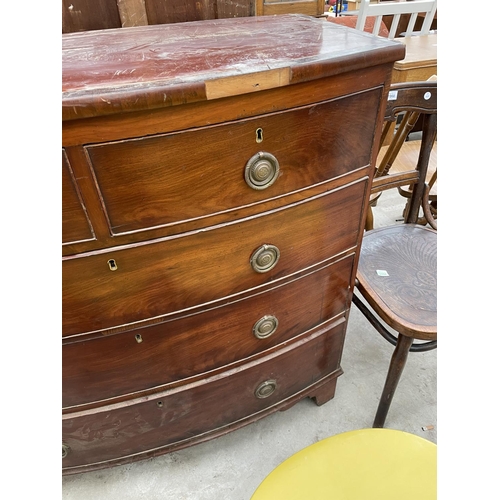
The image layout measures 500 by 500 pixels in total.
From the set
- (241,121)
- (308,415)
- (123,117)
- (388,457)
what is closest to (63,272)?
(123,117)

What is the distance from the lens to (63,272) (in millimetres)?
650

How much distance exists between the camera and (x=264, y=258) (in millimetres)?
800

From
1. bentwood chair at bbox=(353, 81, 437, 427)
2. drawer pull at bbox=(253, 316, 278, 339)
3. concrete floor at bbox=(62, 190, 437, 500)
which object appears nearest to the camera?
drawer pull at bbox=(253, 316, 278, 339)

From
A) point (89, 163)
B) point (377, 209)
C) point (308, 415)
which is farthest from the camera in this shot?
point (377, 209)

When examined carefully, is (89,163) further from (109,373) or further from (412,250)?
(412,250)

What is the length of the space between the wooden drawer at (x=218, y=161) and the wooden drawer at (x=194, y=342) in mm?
261

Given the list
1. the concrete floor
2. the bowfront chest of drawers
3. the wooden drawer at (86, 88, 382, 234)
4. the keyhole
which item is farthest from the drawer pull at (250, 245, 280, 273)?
the concrete floor

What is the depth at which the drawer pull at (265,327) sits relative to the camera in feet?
3.01

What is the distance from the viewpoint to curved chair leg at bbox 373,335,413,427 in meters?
1.06

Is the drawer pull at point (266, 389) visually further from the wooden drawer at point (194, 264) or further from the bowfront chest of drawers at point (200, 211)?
the wooden drawer at point (194, 264)

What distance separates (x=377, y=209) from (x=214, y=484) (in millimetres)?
1715

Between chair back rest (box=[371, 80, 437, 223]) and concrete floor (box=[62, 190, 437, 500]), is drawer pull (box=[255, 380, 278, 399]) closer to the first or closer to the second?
concrete floor (box=[62, 190, 437, 500])

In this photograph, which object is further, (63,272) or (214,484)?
(214,484)

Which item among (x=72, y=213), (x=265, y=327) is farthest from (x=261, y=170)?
(x=265, y=327)
